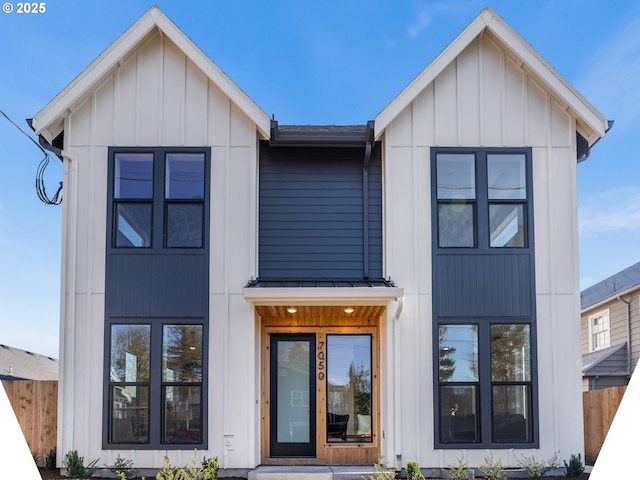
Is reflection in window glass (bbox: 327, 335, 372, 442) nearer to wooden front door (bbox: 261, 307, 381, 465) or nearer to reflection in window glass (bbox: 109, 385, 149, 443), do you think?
wooden front door (bbox: 261, 307, 381, 465)

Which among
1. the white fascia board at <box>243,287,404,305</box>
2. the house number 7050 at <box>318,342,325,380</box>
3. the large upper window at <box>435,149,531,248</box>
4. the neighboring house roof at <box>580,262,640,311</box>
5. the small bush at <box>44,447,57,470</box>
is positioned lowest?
the small bush at <box>44,447,57,470</box>

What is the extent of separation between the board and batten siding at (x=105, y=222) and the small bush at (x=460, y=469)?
9.15ft

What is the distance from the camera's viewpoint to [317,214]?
409 inches

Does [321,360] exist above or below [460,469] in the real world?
above

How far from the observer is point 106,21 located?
11.0 metres

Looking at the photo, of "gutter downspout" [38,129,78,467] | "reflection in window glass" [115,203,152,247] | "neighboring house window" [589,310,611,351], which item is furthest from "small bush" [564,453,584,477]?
"neighboring house window" [589,310,611,351]

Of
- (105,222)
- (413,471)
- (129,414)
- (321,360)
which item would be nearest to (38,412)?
(129,414)

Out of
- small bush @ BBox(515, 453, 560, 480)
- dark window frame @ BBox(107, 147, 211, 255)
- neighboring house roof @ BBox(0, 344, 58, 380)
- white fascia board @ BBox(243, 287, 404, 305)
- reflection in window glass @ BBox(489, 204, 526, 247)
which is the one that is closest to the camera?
white fascia board @ BBox(243, 287, 404, 305)

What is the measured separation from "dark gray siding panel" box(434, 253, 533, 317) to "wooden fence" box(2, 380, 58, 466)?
6.12 metres

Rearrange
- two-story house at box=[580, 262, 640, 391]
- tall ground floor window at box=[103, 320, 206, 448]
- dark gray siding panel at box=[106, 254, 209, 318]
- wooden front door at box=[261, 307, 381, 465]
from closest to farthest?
tall ground floor window at box=[103, 320, 206, 448] < dark gray siding panel at box=[106, 254, 209, 318] < wooden front door at box=[261, 307, 381, 465] < two-story house at box=[580, 262, 640, 391]

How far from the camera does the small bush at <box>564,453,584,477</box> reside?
31.1 feet

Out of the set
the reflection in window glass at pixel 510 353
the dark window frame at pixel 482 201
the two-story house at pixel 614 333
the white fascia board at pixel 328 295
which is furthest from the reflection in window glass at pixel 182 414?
the two-story house at pixel 614 333

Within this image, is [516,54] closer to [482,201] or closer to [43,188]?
[482,201]

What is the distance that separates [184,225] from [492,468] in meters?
5.62
